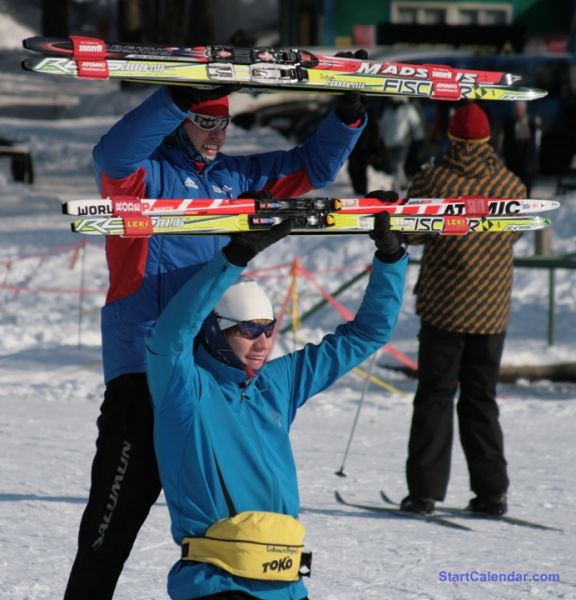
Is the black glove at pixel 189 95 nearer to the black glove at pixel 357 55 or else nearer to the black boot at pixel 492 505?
the black glove at pixel 357 55

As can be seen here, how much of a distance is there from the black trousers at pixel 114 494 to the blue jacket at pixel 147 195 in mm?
165

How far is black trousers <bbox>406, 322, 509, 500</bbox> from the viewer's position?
6703 mm

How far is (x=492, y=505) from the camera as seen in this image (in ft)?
22.3

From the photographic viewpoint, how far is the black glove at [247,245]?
12.0 ft

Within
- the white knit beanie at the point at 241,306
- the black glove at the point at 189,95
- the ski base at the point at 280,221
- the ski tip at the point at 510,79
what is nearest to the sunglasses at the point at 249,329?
the white knit beanie at the point at 241,306

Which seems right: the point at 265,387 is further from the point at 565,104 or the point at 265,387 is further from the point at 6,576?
the point at 565,104

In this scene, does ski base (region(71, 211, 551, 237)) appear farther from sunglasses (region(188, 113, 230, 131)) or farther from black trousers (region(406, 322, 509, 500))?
black trousers (region(406, 322, 509, 500))

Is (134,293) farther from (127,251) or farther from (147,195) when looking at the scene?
(147,195)

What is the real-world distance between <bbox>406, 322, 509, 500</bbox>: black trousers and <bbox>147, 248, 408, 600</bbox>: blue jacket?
2786 millimetres

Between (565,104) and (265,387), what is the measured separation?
1803cm

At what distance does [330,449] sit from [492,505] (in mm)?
1864

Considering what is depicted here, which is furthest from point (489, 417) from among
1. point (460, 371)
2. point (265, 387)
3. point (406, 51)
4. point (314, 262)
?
point (406, 51)

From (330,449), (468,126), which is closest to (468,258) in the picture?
(468,126)

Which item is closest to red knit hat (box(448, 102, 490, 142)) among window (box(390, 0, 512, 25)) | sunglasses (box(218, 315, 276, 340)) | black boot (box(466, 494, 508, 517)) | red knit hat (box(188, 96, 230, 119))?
black boot (box(466, 494, 508, 517))
